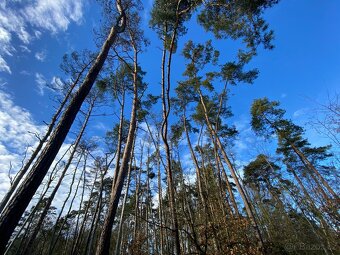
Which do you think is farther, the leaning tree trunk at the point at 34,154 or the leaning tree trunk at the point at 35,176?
the leaning tree trunk at the point at 34,154

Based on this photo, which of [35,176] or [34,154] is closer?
[35,176]

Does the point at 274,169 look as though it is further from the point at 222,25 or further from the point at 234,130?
the point at 222,25

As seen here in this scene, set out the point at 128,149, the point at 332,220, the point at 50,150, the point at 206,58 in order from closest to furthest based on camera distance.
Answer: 1. the point at 50,150
2. the point at 332,220
3. the point at 128,149
4. the point at 206,58

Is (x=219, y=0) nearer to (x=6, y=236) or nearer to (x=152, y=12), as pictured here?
(x=152, y=12)

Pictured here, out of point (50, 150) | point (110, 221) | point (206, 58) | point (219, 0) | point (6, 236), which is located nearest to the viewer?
point (6, 236)

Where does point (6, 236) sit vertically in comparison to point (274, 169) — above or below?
below

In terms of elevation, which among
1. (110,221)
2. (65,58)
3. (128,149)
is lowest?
(110,221)

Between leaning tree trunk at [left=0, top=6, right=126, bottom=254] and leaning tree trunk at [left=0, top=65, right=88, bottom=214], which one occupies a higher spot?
leaning tree trunk at [left=0, top=65, right=88, bottom=214]

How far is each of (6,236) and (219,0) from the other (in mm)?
10010

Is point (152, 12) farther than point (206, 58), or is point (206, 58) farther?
point (206, 58)

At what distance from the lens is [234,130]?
13852 mm

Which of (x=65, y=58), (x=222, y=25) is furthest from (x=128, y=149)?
(x=65, y=58)

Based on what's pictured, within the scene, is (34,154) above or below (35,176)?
above

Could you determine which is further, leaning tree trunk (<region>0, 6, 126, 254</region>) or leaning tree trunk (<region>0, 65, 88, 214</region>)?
leaning tree trunk (<region>0, 65, 88, 214</region>)
